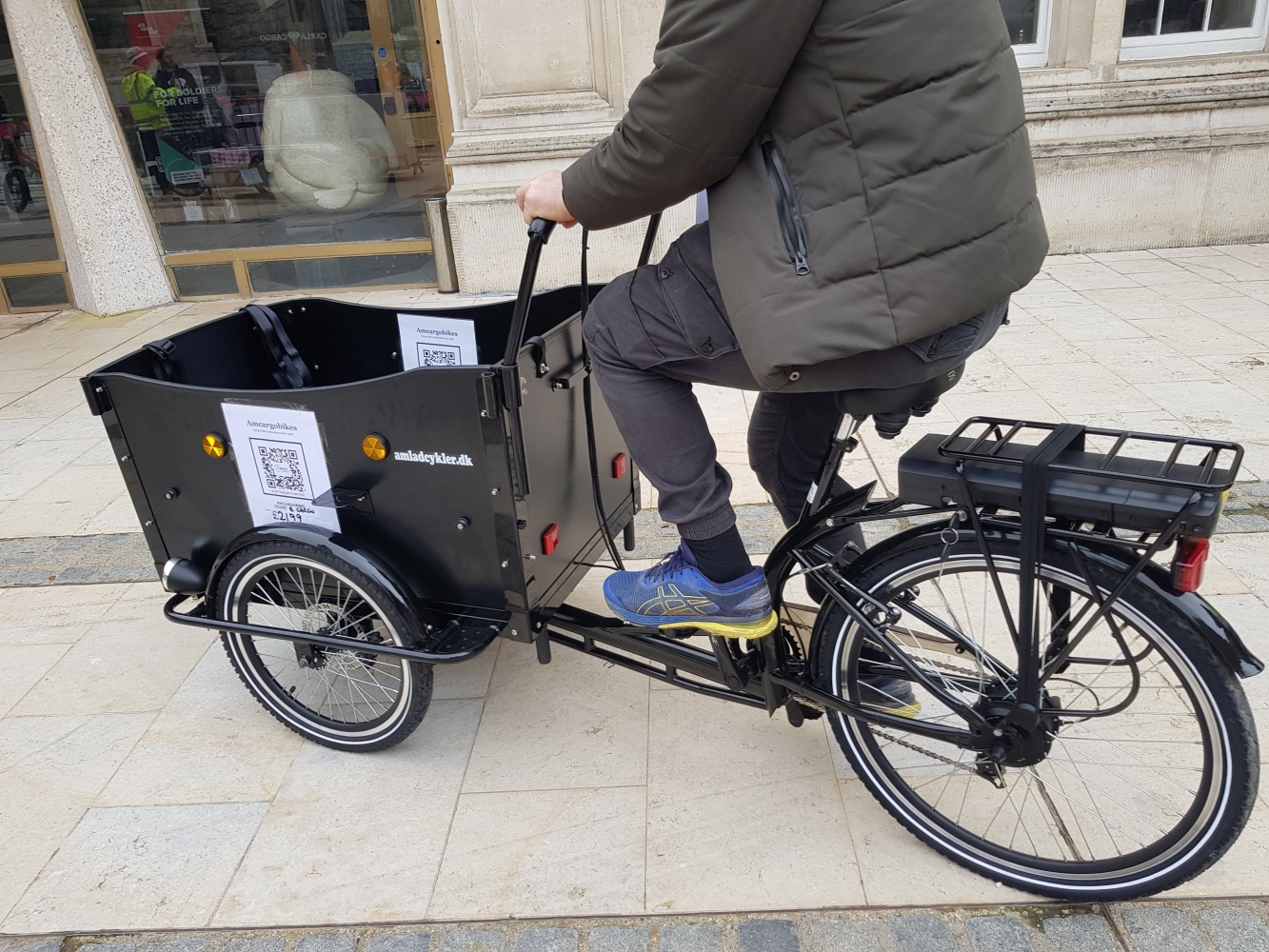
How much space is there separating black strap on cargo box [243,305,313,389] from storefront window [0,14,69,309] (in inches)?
231

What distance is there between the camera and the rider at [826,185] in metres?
1.67

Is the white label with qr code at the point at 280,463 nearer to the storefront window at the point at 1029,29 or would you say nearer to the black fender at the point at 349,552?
the black fender at the point at 349,552

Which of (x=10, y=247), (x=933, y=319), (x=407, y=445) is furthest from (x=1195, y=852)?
(x=10, y=247)

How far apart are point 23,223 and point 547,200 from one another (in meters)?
7.60

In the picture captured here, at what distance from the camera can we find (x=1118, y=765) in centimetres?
246

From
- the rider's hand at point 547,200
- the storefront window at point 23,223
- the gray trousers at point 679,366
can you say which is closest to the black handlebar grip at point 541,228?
the rider's hand at point 547,200

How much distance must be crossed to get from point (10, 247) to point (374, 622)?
7.06 meters

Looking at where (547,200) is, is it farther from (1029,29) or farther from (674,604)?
(1029,29)

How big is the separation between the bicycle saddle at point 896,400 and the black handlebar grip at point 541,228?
696 millimetres

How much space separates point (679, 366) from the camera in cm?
213

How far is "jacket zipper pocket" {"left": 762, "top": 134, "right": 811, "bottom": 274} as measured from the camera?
1788 millimetres

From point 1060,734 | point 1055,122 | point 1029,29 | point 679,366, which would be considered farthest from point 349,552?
point 1029,29

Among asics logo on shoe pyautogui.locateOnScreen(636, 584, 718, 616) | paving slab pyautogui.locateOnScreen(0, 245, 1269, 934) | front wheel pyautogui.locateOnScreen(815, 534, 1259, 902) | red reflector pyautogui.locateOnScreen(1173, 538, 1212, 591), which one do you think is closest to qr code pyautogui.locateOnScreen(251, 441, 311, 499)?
paving slab pyautogui.locateOnScreen(0, 245, 1269, 934)

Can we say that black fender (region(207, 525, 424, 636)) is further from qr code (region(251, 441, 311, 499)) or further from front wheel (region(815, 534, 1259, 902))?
front wheel (region(815, 534, 1259, 902))
